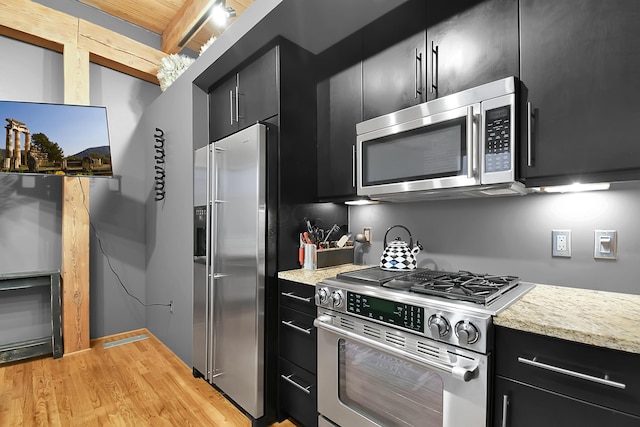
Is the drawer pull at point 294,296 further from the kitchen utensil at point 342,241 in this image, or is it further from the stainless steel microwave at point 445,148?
the stainless steel microwave at point 445,148

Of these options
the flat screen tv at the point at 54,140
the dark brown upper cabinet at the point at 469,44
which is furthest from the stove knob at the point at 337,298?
the flat screen tv at the point at 54,140

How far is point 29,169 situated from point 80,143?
399 mm

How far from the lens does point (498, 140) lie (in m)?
1.31

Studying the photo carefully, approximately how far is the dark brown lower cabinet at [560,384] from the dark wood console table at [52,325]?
3462mm

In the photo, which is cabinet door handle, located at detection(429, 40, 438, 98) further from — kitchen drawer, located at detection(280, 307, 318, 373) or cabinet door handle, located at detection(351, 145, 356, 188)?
kitchen drawer, located at detection(280, 307, 318, 373)

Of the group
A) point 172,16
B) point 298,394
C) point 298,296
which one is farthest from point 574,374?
point 172,16

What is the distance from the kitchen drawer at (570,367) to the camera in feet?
2.72

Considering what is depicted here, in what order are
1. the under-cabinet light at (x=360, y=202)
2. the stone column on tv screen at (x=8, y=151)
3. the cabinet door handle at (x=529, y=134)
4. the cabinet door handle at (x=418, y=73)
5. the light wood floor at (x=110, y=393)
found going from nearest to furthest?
the cabinet door handle at (x=529, y=134) → the cabinet door handle at (x=418, y=73) → the light wood floor at (x=110, y=393) → the under-cabinet light at (x=360, y=202) → the stone column on tv screen at (x=8, y=151)

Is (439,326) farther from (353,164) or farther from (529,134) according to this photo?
(353,164)

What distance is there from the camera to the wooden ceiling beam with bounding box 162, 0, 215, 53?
2725mm

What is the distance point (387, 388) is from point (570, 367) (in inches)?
27.7

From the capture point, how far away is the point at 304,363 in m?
1.73

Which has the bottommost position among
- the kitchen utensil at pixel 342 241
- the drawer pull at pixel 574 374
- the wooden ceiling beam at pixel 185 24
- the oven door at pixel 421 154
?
the drawer pull at pixel 574 374

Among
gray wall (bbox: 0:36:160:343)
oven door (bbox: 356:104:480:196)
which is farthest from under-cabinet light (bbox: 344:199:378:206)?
gray wall (bbox: 0:36:160:343)
